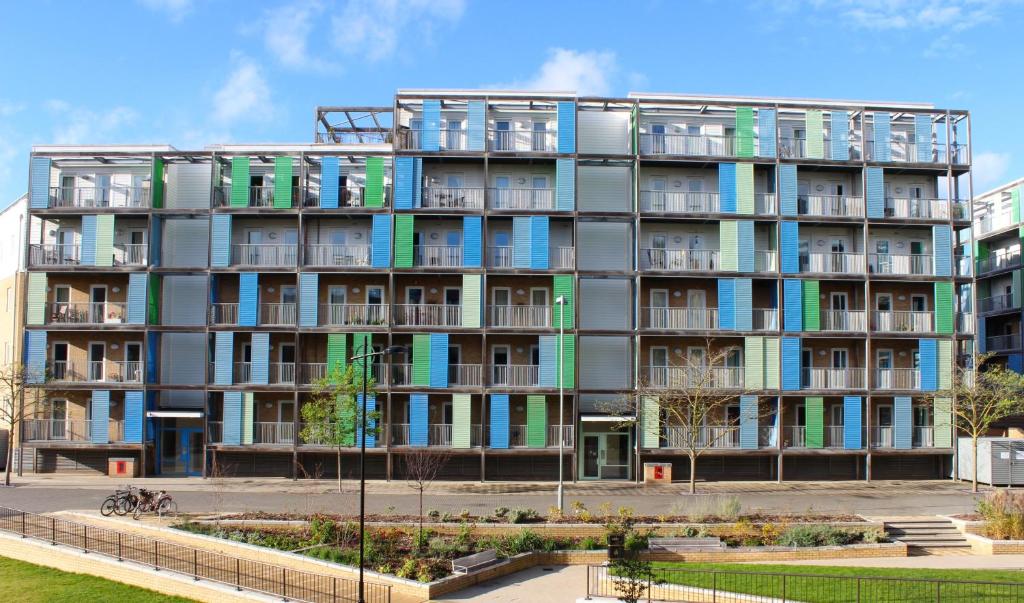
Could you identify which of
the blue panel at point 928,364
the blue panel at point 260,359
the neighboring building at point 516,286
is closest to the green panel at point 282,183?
the neighboring building at point 516,286

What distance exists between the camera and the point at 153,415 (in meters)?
34.6

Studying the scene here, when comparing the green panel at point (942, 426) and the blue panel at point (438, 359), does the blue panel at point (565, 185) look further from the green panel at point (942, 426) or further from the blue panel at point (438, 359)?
the green panel at point (942, 426)

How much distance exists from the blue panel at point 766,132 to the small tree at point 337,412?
20.5 metres

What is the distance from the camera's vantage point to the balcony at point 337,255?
35625 mm

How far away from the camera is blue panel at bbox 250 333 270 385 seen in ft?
114

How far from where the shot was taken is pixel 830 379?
35.6 metres

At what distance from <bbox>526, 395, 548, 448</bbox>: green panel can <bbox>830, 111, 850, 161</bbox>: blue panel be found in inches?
698

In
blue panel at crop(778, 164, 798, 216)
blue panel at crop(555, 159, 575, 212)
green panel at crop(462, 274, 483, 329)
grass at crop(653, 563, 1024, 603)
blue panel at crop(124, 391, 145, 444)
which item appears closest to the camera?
grass at crop(653, 563, 1024, 603)

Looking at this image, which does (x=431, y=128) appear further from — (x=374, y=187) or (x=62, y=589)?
(x=62, y=589)

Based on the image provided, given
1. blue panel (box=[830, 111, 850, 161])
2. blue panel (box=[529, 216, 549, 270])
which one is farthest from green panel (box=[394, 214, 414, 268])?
blue panel (box=[830, 111, 850, 161])

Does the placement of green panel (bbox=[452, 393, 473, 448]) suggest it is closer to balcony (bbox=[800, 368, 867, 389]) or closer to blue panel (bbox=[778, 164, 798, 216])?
balcony (bbox=[800, 368, 867, 389])

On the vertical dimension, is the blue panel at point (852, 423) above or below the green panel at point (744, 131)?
below

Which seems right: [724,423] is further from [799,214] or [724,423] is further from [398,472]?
[398,472]

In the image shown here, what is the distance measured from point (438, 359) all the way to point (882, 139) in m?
22.8
